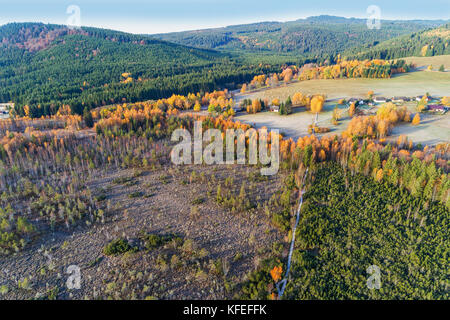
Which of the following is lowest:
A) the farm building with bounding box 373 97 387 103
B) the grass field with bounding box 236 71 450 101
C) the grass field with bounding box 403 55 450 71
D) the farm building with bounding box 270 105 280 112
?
the farm building with bounding box 270 105 280 112

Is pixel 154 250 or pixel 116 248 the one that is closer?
pixel 116 248

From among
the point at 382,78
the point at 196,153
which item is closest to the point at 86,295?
Answer: the point at 196,153

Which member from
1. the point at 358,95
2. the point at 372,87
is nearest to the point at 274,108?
the point at 358,95

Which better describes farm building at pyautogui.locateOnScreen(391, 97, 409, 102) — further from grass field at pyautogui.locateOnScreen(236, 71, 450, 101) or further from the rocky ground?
the rocky ground

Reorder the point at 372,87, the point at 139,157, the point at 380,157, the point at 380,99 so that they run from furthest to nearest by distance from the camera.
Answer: the point at 372,87 → the point at 380,99 → the point at 139,157 → the point at 380,157

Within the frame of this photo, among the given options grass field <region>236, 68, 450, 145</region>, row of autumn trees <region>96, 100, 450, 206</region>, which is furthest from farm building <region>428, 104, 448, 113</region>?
row of autumn trees <region>96, 100, 450, 206</region>

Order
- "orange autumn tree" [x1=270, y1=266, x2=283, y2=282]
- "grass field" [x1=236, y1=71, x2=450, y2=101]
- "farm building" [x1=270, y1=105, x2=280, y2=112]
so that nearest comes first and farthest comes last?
"orange autumn tree" [x1=270, y1=266, x2=283, y2=282], "farm building" [x1=270, y1=105, x2=280, y2=112], "grass field" [x1=236, y1=71, x2=450, y2=101]

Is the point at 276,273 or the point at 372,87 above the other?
the point at 372,87

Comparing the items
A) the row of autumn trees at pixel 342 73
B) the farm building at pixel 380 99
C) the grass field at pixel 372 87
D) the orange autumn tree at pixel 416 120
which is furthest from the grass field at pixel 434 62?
the orange autumn tree at pixel 416 120

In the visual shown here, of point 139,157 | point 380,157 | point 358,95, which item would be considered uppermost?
point 358,95

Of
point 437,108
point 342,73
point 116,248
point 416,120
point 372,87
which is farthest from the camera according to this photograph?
point 342,73

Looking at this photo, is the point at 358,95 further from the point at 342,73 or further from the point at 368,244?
the point at 368,244

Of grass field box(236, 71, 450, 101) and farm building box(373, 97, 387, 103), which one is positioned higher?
grass field box(236, 71, 450, 101)
